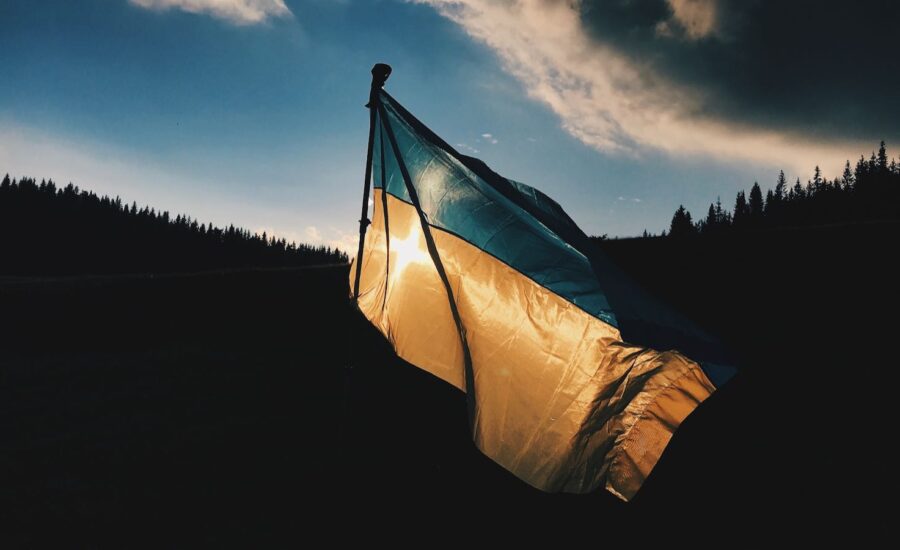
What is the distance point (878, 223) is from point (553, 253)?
20155mm

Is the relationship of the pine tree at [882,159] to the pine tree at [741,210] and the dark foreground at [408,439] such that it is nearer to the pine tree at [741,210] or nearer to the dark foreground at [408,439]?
the pine tree at [741,210]

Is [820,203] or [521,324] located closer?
[521,324]

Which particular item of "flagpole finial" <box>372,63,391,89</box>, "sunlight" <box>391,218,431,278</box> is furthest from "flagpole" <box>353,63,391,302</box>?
"sunlight" <box>391,218,431,278</box>

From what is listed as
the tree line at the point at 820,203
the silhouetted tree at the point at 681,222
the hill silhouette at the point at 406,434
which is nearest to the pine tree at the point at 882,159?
the tree line at the point at 820,203

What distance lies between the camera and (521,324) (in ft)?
12.9

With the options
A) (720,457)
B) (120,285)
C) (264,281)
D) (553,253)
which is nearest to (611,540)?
(720,457)

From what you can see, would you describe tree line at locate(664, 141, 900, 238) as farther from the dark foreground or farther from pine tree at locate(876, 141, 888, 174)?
the dark foreground

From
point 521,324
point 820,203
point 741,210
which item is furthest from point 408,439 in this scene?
point 741,210

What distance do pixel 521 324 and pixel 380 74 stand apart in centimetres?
302

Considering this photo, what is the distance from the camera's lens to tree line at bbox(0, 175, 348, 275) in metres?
97.6

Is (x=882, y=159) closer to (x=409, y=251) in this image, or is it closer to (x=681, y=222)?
(x=681, y=222)

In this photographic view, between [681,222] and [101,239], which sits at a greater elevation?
[681,222]

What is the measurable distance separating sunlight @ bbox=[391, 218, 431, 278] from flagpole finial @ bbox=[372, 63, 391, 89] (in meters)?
1.51

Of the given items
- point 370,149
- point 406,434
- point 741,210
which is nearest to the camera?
point 370,149
